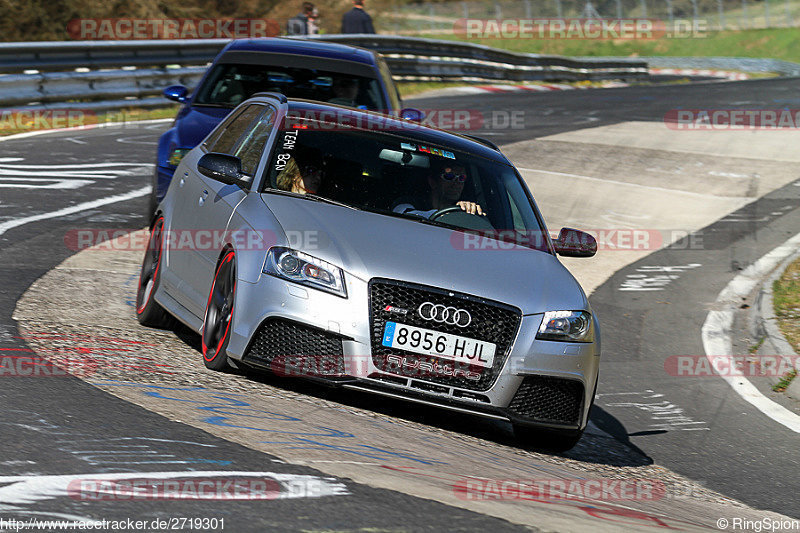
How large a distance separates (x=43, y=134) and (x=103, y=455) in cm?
1314

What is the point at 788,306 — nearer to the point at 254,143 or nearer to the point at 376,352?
the point at 254,143

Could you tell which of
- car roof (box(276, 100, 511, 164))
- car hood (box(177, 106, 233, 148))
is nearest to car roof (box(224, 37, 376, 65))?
car hood (box(177, 106, 233, 148))

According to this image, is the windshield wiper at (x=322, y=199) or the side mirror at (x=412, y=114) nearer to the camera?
the windshield wiper at (x=322, y=199)

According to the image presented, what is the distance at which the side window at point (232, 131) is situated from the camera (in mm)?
7575

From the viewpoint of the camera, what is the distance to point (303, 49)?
37.1 ft

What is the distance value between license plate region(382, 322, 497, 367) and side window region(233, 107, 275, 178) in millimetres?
1592

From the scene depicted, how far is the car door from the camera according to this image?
6602 millimetres

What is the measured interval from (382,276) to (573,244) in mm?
1874

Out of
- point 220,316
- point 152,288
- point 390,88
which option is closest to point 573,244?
point 220,316

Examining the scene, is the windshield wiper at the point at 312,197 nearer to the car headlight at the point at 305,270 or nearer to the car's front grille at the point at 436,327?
the car headlight at the point at 305,270

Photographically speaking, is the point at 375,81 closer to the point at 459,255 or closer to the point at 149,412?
the point at 459,255

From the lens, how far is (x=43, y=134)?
16.7 metres

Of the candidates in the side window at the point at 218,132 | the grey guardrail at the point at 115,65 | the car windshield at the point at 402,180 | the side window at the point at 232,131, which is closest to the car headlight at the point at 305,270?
the car windshield at the point at 402,180

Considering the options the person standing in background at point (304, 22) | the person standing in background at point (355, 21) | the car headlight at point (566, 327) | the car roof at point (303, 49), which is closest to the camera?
the car headlight at point (566, 327)
